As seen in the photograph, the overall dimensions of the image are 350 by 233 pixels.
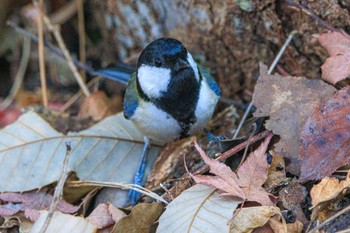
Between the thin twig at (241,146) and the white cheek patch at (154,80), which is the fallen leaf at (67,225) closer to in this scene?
the thin twig at (241,146)

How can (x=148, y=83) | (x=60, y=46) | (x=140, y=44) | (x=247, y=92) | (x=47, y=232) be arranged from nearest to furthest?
(x=47, y=232) → (x=148, y=83) → (x=247, y=92) → (x=140, y=44) → (x=60, y=46)

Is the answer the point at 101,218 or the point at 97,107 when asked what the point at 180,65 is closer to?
the point at 101,218

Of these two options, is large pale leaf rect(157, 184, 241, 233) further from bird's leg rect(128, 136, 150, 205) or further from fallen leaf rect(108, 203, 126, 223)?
bird's leg rect(128, 136, 150, 205)

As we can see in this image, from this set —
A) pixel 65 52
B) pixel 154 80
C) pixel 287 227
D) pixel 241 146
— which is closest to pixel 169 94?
pixel 154 80

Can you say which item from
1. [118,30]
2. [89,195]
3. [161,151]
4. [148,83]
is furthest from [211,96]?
[118,30]

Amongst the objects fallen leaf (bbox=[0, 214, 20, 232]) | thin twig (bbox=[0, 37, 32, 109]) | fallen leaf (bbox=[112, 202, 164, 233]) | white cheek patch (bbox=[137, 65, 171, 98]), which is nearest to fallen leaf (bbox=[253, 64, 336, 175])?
white cheek patch (bbox=[137, 65, 171, 98])

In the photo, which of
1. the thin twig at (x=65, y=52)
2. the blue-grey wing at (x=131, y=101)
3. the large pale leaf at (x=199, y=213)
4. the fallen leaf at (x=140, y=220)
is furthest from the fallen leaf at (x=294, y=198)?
the thin twig at (x=65, y=52)

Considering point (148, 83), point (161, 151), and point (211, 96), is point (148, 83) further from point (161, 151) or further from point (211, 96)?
point (161, 151)
